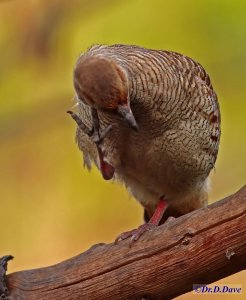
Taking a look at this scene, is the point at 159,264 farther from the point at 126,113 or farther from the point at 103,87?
the point at 103,87

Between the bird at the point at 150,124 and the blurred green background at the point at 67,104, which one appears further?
the blurred green background at the point at 67,104

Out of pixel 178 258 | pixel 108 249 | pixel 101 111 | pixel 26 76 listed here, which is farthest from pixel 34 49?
pixel 178 258

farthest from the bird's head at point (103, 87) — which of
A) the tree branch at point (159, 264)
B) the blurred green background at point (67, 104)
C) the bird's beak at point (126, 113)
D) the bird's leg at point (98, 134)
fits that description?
the tree branch at point (159, 264)

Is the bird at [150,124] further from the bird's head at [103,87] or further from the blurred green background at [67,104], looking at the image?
the blurred green background at [67,104]

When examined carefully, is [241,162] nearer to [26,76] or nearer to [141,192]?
[141,192]

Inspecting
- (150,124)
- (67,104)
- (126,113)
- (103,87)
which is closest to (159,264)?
(126,113)

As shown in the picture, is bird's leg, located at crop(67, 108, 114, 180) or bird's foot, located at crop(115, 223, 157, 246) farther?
bird's leg, located at crop(67, 108, 114, 180)

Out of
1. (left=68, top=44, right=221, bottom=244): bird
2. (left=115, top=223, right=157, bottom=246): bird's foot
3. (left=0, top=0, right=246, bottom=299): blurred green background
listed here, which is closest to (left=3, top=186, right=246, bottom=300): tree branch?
(left=115, top=223, right=157, bottom=246): bird's foot

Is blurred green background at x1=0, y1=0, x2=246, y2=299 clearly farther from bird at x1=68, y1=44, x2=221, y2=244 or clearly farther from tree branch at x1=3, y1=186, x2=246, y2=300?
tree branch at x1=3, y1=186, x2=246, y2=300
